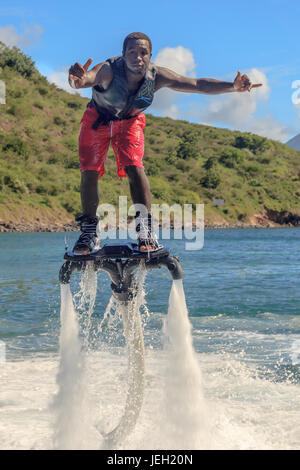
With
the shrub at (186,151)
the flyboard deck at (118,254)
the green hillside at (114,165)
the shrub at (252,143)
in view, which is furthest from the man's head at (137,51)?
the shrub at (252,143)

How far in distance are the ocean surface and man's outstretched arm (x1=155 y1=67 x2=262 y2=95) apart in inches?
83.5

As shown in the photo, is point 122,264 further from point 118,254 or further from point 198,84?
point 198,84

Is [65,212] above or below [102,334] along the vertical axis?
above

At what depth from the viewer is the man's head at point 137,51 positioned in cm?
435

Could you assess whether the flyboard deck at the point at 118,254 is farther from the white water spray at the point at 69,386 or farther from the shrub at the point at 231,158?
the shrub at the point at 231,158

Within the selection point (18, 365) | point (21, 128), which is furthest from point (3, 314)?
point (21, 128)

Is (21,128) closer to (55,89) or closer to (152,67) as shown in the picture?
(55,89)

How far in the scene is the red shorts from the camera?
15.4ft

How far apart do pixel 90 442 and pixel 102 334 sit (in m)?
6.12

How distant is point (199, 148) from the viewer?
8538cm

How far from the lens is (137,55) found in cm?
439

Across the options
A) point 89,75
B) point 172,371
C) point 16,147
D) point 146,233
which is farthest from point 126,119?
point 16,147

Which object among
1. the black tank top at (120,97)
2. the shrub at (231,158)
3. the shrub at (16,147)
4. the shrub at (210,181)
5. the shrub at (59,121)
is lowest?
the black tank top at (120,97)

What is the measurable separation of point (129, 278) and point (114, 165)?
53342mm
